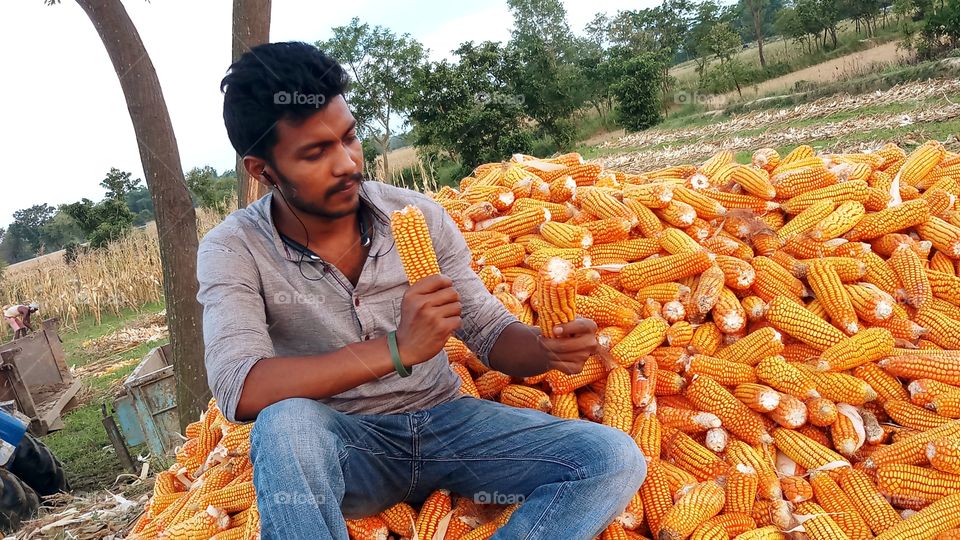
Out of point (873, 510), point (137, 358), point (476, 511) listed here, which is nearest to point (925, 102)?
point (873, 510)

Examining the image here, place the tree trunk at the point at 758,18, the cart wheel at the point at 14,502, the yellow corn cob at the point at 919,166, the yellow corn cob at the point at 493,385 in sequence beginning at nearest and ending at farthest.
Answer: the yellow corn cob at the point at 493,385 → the yellow corn cob at the point at 919,166 → the cart wheel at the point at 14,502 → the tree trunk at the point at 758,18

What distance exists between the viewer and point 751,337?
2756 millimetres

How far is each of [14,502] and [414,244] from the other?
462cm

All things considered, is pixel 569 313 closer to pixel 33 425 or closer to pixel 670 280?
pixel 670 280

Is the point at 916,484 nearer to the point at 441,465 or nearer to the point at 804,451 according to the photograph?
the point at 804,451

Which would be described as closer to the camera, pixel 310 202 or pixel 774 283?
pixel 310 202

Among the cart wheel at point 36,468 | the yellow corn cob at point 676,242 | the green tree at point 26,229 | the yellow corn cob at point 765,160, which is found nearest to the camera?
the yellow corn cob at point 676,242

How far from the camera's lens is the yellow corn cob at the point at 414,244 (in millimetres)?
1875

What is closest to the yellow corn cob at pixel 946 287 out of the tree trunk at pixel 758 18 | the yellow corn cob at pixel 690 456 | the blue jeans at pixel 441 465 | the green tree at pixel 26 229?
the yellow corn cob at pixel 690 456

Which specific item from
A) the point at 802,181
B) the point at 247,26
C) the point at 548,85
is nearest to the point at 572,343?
the point at 802,181

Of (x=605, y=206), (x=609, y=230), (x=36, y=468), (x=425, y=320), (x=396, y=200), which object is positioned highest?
(x=396, y=200)
